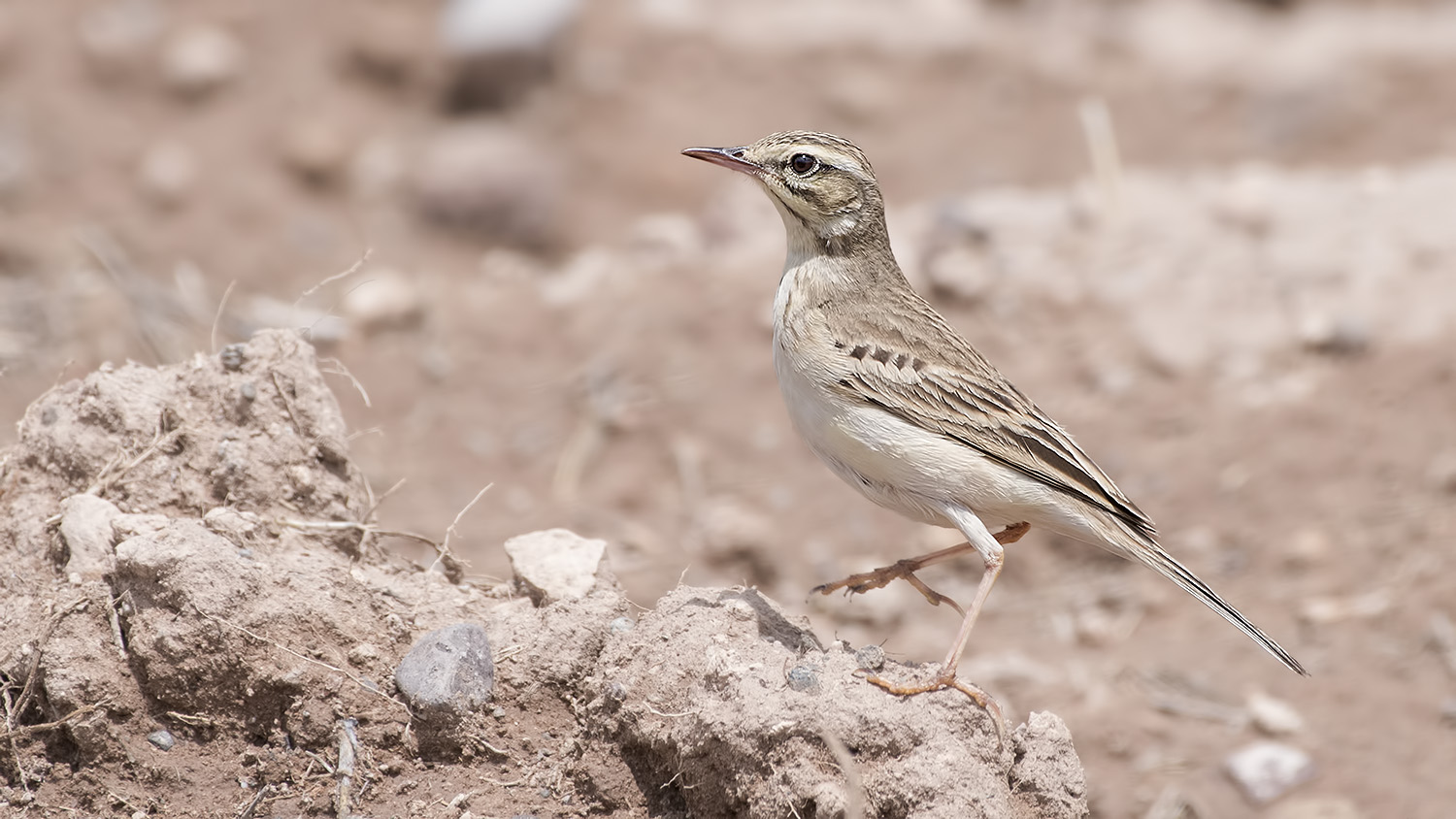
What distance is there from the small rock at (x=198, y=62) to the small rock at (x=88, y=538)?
9122 mm

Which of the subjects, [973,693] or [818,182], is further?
[818,182]

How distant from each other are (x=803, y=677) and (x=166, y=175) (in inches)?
381

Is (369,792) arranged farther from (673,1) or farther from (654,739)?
(673,1)

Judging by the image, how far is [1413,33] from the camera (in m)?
14.0

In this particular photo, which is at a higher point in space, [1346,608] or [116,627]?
[116,627]

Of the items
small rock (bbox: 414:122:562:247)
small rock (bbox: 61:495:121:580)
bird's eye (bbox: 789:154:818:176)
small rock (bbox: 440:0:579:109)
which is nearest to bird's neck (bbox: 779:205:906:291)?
bird's eye (bbox: 789:154:818:176)

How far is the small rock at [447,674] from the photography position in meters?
4.35

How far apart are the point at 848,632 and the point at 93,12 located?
30.6 ft

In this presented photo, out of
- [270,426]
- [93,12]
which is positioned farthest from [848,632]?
[93,12]

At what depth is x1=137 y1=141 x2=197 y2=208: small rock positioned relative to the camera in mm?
12055

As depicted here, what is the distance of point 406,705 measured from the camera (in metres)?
4.38

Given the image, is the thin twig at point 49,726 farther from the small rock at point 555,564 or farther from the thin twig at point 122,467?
the small rock at point 555,564

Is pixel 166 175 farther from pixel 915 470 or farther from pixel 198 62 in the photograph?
pixel 915 470

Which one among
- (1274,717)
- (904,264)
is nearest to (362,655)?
(1274,717)
